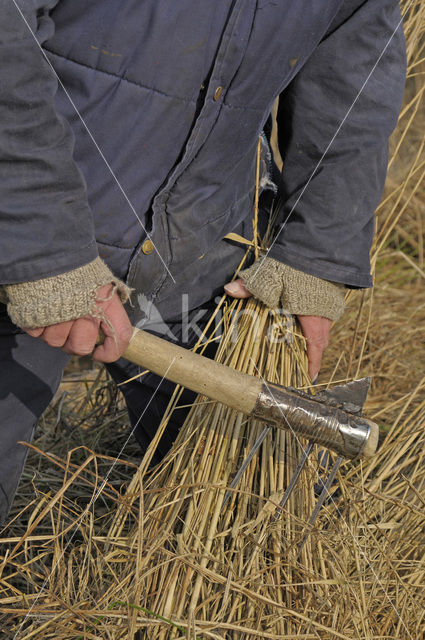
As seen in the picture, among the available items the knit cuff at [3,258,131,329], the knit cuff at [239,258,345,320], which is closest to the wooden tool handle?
the knit cuff at [3,258,131,329]

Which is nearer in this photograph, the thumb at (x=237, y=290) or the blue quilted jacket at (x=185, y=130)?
the blue quilted jacket at (x=185, y=130)

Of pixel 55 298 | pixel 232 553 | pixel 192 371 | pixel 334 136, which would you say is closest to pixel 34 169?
pixel 55 298

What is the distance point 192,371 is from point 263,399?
14cm

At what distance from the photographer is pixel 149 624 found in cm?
119

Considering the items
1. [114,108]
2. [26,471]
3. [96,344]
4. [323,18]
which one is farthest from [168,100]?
[26,471]

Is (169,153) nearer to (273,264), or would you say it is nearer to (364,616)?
(273,264)

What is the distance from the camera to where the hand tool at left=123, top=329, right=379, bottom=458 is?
4.12ft

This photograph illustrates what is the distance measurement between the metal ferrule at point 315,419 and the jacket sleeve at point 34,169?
43 cm

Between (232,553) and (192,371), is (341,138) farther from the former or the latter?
(232,553)

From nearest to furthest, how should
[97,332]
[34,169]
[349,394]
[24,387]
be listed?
[34,169] < [97,332] < [349,394] < [24,387]

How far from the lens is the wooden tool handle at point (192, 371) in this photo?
126cm

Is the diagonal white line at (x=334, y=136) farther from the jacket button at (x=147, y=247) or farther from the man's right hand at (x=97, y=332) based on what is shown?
the man's right hand at (x=97, y=332)

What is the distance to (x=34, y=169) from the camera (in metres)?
1.11

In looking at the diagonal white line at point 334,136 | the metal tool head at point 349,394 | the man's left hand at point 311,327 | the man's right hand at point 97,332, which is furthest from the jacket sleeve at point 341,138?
the man's right hand at point 97,332
